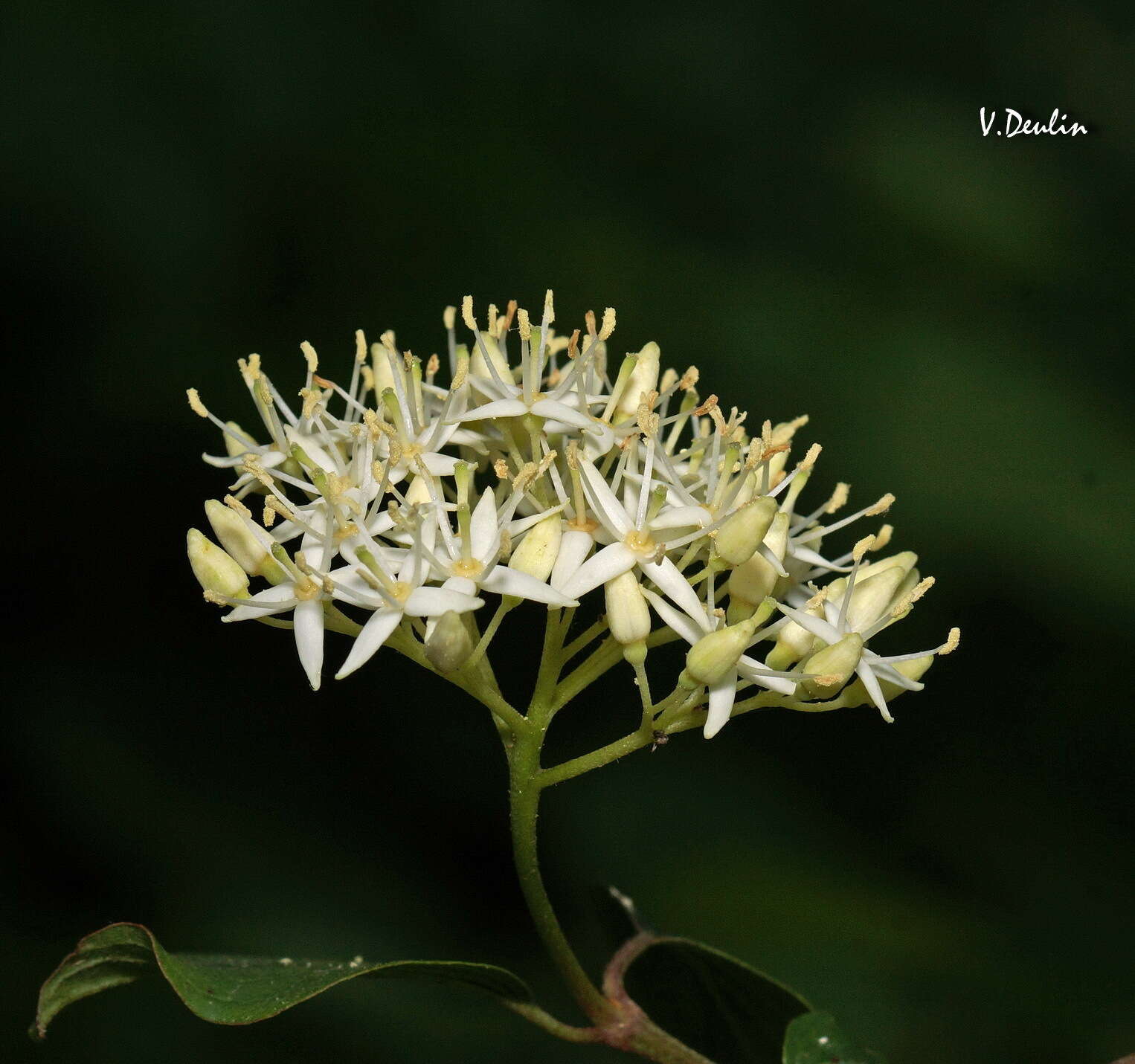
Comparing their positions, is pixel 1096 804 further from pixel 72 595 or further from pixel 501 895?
pixel 72 595

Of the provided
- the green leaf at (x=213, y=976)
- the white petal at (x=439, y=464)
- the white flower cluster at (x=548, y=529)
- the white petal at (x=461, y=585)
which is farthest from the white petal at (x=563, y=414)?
the green leaf at (x=213, y=976)

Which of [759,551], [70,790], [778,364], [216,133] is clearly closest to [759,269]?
[778,364]

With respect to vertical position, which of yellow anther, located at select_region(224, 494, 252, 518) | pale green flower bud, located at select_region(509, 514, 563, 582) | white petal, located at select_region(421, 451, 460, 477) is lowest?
yellow anther, located at select_region(224, 494, 252, 518)

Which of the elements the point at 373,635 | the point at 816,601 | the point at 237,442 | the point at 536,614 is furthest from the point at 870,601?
the point at 536,614

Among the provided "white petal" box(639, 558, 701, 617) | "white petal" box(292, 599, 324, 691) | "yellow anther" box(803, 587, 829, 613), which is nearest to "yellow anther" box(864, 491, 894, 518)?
"yellow anther" box(803, 587, 829, 613)

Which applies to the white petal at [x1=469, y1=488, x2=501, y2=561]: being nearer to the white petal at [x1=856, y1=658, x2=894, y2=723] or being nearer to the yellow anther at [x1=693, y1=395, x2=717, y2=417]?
the yellow anther at [x1=693, y1=395, x2=717, y2=417]

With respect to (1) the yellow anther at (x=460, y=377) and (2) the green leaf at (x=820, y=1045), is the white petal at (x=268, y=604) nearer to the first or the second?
(1) the yellow anther at (x=460, y=377)
